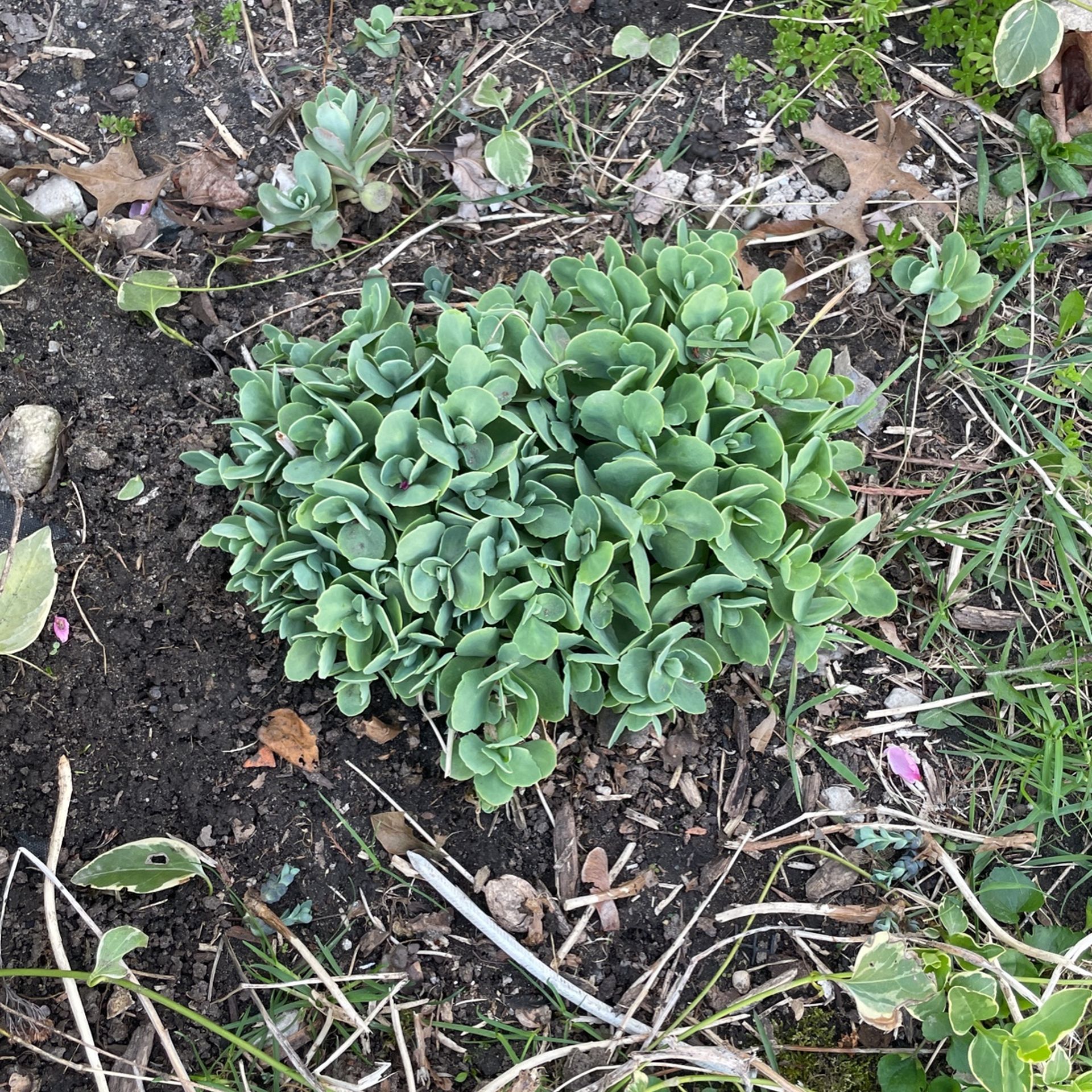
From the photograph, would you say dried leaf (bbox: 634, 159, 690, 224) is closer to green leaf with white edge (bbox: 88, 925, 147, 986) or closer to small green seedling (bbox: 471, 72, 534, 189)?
small green seedling (bbox: 471, 72, 534, 189)

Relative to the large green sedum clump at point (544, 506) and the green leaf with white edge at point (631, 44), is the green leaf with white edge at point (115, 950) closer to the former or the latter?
the large green sedum clump at point (544, 506)

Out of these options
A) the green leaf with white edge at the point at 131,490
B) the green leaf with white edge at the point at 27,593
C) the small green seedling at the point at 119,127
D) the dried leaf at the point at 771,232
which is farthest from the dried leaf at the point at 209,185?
the dried leaf at the point at 771,232

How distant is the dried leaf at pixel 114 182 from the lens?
9.12ft

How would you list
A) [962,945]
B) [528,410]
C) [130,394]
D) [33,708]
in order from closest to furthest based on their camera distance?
[528,410], [962,945], [33,708], [130,394]

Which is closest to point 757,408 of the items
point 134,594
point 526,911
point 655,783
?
point 655,783

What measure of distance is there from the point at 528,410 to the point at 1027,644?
1637 millimetres

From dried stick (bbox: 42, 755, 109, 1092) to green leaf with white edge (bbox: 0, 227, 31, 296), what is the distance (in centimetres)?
132

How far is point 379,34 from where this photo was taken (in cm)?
286

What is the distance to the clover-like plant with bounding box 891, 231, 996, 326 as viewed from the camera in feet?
8.84

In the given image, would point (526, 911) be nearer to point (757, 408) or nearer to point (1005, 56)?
point (757, 408)

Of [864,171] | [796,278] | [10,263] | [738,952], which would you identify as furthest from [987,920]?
[10,263]

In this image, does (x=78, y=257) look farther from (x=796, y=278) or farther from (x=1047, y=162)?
(x=1047, y=162)

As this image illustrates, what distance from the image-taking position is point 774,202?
2969 mm

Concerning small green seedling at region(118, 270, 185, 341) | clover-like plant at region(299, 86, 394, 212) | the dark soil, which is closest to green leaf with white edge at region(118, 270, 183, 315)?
small green seedling at region(118, 270, 185, 341)
